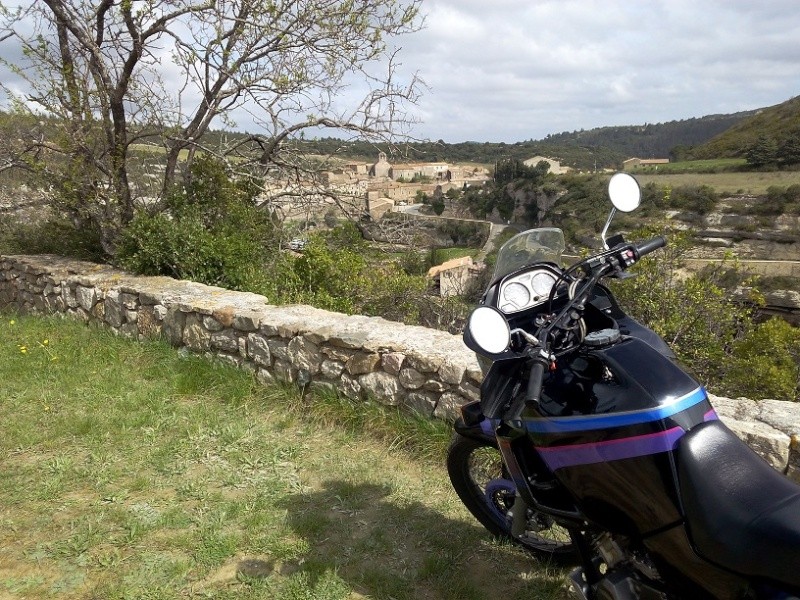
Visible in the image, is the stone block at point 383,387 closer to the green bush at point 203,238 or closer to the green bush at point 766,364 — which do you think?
the green bush at point 203,238

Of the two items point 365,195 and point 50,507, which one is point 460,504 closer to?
point 50,507

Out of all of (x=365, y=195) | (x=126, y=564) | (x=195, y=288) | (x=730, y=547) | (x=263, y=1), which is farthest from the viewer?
(x=365, y=195)

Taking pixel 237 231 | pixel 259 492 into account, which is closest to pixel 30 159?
pixel 237 231

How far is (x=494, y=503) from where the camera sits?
2514 mm

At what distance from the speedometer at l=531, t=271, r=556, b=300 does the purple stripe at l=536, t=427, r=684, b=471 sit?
20.5 inches

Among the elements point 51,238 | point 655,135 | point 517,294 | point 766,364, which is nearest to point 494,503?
point 517,294

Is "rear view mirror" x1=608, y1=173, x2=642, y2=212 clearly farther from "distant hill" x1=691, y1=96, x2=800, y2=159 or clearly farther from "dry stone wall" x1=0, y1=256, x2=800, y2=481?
"distant hill" x1=691, y1=96, x2=800, y2=159

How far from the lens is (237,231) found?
591 centimetres

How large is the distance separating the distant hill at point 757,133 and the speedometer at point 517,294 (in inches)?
1460

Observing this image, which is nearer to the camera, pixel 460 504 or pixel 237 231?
pixel 460 504

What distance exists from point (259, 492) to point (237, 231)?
3581 mm

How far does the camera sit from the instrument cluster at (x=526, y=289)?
1.85 meters

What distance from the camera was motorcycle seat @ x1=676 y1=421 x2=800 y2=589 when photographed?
1213 millimetres

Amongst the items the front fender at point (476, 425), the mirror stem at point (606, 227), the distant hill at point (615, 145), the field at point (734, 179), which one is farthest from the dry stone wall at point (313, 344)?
the field at point (734, 179)
